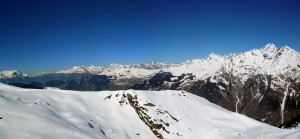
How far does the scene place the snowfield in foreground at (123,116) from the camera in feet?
141

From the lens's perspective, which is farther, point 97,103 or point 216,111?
point 216,111

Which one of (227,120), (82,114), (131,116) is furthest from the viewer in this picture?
(227,120)

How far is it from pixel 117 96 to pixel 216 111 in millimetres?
30449

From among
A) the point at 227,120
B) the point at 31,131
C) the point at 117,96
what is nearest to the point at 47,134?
the point at 31,131

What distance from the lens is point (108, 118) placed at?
6888 centimetres

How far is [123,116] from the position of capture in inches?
2889

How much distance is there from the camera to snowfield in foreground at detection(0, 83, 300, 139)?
4294 centimetres

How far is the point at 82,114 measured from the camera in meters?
61.4

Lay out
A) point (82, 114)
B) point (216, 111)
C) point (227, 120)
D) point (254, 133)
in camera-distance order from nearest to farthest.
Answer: point (82, 114) → point (254, 133) → point (227, 120) → point (216, 111)

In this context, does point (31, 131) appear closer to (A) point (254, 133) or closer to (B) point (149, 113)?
(B) point (149, 113)

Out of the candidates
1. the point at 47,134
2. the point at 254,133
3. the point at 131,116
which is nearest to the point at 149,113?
the point at 131,116

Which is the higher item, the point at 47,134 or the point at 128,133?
the point at 47,134

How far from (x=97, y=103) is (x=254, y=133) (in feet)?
128

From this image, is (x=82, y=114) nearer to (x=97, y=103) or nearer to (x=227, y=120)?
(x=97, y=103)
